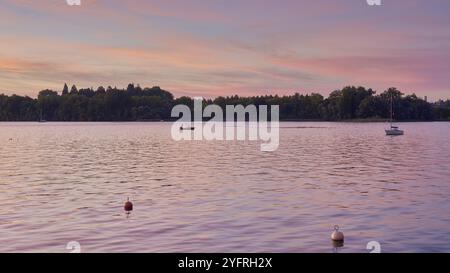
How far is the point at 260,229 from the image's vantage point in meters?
29.9

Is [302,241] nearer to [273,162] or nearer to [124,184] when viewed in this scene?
[124,184]

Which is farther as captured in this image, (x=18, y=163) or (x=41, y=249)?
(x=18, y=163)

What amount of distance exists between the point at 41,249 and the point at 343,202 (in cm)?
2134

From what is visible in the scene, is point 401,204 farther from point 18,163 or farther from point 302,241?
point 18,163
